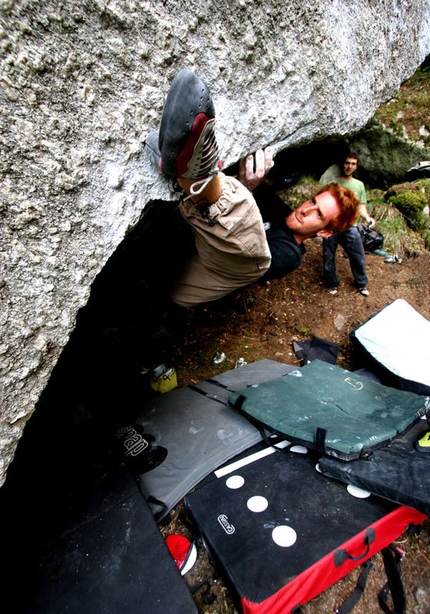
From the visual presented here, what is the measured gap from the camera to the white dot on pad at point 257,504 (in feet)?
5.56

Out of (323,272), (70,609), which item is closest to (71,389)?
(70,609)

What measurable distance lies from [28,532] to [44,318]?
1244 millimetres

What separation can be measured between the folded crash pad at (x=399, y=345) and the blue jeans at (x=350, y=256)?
0.79 meters

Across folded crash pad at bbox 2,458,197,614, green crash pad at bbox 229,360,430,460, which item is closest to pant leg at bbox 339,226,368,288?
green crash pad at bbox 229,360,430,460

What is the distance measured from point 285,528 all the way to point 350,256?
3.48 metres

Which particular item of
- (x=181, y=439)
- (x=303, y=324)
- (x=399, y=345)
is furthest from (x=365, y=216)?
(x=181, y=439)

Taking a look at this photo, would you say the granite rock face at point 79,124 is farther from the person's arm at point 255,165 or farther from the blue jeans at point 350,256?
the blue jeans at point 350,256

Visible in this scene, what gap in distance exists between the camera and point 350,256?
167 inches

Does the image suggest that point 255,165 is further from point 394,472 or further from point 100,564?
point 100,564

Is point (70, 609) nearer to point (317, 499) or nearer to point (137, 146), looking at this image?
point (317, 499)

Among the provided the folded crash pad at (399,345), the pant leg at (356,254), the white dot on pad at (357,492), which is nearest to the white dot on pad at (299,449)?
the white dot on pad at (357,492)

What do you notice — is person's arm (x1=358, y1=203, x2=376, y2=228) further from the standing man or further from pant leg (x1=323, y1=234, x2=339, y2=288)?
pant leg (x1=323, y1=234, x2=339, y2=288)

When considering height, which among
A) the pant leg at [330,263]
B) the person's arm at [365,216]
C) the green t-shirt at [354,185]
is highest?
the green t-shirt at [354,185]

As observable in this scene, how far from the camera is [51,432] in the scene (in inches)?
85.2
